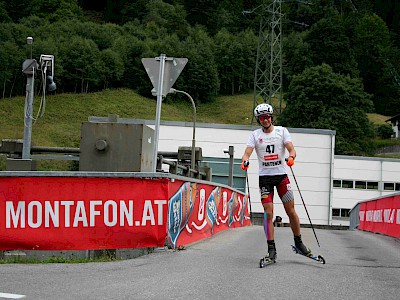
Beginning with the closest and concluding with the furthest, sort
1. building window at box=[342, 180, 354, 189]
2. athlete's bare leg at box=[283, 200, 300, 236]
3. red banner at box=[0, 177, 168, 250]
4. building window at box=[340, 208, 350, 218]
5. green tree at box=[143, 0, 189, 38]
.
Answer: athlete's bare leg at box=[283, 200, 300, 236], red banner at box=[0, 177, 168, 250], building window at box=[342, 180, 354, 189], building window at box=[340, 208, 350, 218], green tree at box=[143, 0, 189, 38]

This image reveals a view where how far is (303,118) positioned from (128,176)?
7152 centimetres

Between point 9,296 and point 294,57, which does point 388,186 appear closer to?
point 9,296

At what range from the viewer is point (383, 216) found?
65.4ft

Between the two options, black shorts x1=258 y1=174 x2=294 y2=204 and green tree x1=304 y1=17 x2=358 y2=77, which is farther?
green tree x1=304 y1=17 x2=358 y2=77

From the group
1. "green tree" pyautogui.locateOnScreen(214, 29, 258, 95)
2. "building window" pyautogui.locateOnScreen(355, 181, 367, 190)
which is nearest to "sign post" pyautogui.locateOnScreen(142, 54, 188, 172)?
"building window" pyautogui.locateOnScreen(355, 181, 367, 190)

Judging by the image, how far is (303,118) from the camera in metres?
79.8

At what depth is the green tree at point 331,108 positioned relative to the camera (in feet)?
253

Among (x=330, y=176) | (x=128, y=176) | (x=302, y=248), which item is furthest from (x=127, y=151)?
(x=330, y=176)

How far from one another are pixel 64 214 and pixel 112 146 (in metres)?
2.80

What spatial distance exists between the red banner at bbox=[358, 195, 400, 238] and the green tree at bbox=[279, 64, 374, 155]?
50114 mm

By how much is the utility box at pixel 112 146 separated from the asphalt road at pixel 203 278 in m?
2.52

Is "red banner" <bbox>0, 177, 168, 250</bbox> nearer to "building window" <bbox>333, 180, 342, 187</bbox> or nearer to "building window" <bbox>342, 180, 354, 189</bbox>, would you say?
"building window" <bbox>342, 180, 354, 189</bbox>

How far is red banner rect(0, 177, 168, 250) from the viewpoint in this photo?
30.9ft

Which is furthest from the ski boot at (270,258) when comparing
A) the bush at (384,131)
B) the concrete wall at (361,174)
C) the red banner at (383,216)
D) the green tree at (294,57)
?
the green tree at (294,57)
